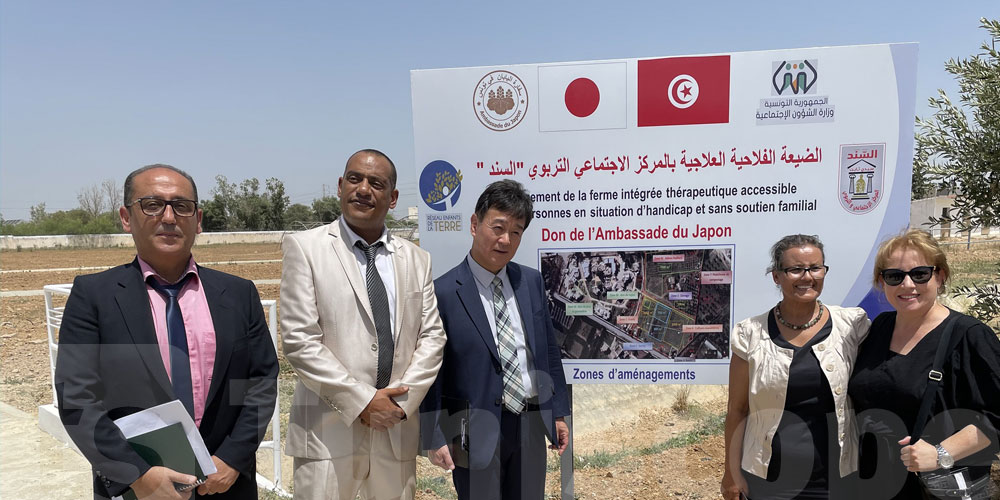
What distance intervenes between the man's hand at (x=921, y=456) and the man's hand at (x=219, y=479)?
2.54 m

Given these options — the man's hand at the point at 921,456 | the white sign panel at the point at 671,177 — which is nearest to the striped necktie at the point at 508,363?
the white sign panel at the point at 671,177

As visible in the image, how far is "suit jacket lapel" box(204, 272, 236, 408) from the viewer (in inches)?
84.2

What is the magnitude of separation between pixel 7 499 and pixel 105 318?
323 centimetres

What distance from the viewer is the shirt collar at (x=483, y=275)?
2.69 meters

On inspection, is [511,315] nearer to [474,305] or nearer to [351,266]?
[474,305]

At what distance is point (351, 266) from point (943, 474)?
7.97 feet

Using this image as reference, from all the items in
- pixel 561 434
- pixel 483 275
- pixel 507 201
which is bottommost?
pixel 561 434

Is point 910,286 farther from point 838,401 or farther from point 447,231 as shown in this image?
point 447,231

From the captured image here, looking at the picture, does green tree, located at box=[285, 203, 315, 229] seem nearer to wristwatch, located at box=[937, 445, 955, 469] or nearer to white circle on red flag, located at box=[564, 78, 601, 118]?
white circle on red flag, located at box=[564, 78, 601, 118]

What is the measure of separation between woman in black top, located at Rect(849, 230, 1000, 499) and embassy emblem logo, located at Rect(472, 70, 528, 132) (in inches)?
78.7

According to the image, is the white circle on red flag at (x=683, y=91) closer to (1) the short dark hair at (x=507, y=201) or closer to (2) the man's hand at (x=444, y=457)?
(1) the short dark hair at (x=507, y=201)

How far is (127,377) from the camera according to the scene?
1997 millimetres

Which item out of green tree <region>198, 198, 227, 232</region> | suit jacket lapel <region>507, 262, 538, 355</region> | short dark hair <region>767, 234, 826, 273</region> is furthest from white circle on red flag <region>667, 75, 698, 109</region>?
green tree <region>198, 198, 227, 232</region>

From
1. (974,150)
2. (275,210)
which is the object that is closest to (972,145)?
(974,150)
